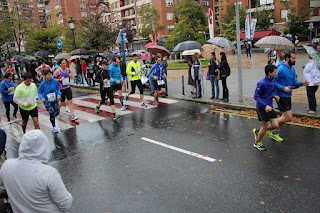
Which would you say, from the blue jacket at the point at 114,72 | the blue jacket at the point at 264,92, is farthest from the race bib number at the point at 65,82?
the blue jacket at the point at 264,92

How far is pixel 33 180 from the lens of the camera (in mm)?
2465

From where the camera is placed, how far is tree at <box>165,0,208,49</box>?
31.7m

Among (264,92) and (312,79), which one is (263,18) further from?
(264,92)

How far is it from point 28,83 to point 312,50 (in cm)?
849

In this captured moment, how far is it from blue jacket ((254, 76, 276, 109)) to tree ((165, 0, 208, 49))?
26127 millimetres

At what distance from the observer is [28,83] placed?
24.9 ft

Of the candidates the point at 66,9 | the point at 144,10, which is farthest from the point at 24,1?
the point at 144,10

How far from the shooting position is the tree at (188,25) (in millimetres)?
31658

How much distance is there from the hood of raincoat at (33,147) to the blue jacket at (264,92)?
476 centimetres

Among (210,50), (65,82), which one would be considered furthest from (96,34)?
(65,82)

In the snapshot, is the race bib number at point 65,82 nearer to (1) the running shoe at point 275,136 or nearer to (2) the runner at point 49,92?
(2) the runner at point 49,92

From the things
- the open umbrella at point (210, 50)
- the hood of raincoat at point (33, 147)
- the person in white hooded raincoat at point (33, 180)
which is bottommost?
the person in white hooded raincoat at point (33, 180)

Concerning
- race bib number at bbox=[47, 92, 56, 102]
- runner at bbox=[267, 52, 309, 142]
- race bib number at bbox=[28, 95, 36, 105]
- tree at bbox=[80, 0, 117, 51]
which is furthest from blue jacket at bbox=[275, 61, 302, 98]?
tree at bbox=[80, 0, 117, 51]

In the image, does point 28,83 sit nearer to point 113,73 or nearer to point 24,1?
point 113,73
